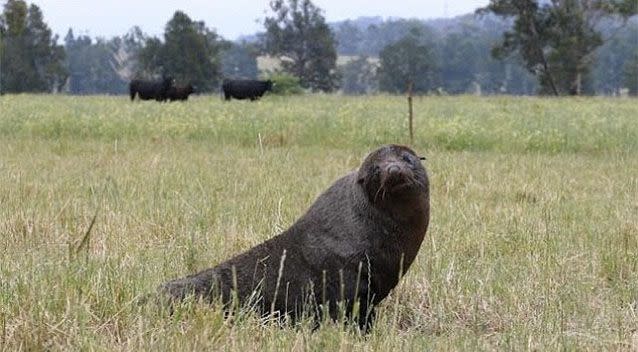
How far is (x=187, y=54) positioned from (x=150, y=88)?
24.1 m

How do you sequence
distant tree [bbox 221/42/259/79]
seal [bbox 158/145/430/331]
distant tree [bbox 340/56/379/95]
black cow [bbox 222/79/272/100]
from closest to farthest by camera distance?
seal [bbox 158/145/430/331] → black cow [bbox 222/79/272/100] → distant tree [bbox 340/56/379/95] → distant tree [bbox 221/42/259/79]

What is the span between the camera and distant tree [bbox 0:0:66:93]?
2884 inches

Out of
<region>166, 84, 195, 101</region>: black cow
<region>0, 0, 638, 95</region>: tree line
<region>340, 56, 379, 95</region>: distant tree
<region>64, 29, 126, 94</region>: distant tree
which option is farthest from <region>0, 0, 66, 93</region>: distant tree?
<region>340, 56, 379, 95</region>: distant tree

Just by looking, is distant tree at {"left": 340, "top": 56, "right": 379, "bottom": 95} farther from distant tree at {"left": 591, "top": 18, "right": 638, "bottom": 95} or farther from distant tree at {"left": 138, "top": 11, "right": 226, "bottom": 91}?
distant tree at {"left": 138, "top": 11, "right": 226, "bottom": 91}

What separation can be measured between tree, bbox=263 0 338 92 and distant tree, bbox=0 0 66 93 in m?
17.2

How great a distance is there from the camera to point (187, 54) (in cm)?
6525

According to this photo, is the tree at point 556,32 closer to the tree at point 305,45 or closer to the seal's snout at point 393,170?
the tree at point 305,45

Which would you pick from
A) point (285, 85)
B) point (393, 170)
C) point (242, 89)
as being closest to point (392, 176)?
point (393, 170)

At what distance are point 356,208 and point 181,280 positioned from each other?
34.6 inches

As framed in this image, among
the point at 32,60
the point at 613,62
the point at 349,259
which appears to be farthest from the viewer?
the point at 613,62

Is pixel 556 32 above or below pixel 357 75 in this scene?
above

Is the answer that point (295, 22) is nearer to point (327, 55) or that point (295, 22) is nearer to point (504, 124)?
point (327, 55)

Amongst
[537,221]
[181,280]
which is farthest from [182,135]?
[181,280]

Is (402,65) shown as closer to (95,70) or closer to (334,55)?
(334,55)
